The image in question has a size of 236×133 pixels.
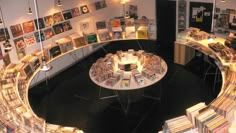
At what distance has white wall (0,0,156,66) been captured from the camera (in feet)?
22.0

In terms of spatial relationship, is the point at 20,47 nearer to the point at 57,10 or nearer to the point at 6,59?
the point at 6,59

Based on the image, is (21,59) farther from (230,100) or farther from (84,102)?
(230,100)

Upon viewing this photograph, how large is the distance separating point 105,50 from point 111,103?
3678 mm

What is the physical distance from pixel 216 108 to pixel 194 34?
391cm

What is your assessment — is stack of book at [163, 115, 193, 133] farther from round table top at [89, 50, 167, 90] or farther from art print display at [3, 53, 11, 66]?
art print display at [3, 53, 11, 66]

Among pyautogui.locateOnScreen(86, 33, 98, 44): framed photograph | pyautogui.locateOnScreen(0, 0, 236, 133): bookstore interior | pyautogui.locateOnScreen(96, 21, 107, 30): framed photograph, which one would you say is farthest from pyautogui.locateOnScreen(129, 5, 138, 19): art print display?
pyautogui.locateOnScreen(86, 33, 98, 44): framed photograph

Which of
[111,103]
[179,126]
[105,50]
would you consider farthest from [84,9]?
[179,126]

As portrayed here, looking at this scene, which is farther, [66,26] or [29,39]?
[66,26]

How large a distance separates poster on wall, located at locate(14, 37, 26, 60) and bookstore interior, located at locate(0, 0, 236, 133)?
2 cm

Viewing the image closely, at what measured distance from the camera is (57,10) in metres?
7.98

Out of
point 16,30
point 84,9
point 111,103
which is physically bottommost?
point 111,103

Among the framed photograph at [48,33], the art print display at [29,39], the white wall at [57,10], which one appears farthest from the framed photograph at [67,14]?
the art print display at [29,39]

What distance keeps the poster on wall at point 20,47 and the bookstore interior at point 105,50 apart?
0.07 ft

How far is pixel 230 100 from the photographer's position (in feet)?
12.4
